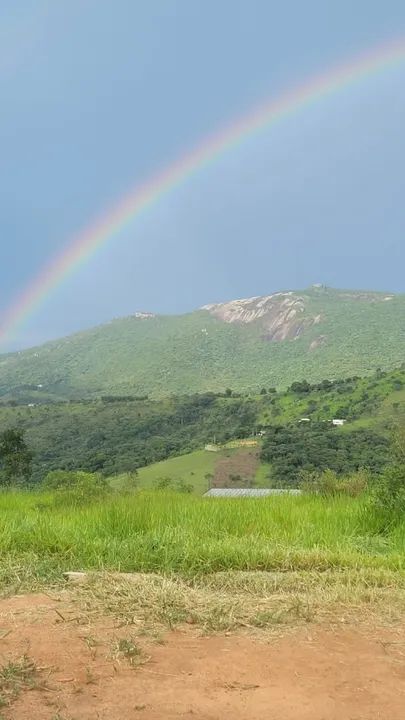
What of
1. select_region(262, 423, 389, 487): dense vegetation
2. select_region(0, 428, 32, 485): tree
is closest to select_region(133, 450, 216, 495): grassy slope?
select_region(262, 423, 389, 487): dense vegetation

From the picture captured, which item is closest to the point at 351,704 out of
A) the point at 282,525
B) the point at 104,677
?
the point at 104,677

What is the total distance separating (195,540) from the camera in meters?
→ 5.92

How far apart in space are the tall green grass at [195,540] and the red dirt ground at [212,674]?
4.54 feet

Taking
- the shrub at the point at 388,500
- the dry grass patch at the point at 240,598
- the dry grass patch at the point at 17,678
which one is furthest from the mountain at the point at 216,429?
the dry grass patch at the point at 17,678

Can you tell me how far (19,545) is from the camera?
238 inches

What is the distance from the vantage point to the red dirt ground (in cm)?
290

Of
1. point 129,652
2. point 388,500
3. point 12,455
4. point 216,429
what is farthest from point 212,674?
point 216,429

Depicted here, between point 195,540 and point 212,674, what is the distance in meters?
2.67

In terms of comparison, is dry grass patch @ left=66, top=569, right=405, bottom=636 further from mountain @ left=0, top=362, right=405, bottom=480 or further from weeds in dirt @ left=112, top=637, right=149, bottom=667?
mountain @ left=0, top=362, right=405, bottom=480

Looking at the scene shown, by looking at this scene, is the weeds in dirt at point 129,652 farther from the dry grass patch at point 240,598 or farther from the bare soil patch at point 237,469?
the bare soil patch at point 237,469

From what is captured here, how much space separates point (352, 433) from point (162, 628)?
7722 cm

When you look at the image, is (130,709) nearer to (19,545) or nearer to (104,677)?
(104,677)

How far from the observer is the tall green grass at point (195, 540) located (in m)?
5.38

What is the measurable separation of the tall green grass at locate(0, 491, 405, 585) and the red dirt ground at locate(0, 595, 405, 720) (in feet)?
4.54
